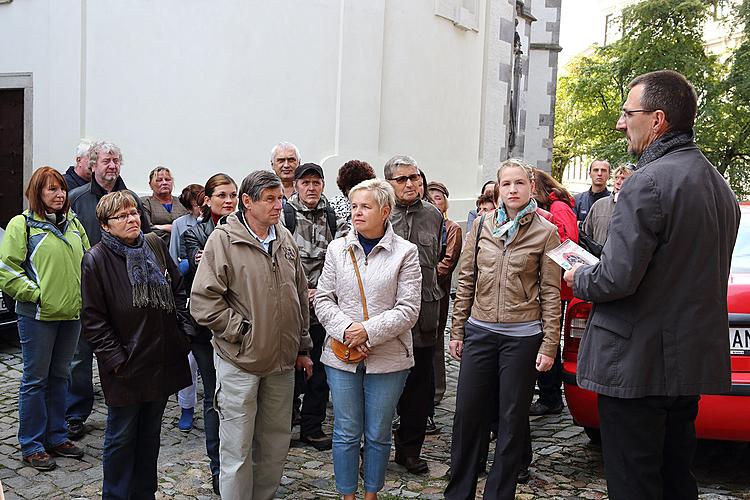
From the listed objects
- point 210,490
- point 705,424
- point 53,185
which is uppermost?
point 53,185

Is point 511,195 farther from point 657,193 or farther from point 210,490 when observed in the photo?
point 210,490

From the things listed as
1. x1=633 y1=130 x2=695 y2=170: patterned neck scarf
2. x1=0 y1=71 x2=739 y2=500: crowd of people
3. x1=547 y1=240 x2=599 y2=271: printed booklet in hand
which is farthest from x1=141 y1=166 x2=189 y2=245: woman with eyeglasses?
x1=633 y1=130 x2=695 y2=170: patterned neck scarf

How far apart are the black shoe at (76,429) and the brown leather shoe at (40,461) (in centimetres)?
59

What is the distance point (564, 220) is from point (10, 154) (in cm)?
916

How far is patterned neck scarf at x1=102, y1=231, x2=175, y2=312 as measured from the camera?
14.9 feet

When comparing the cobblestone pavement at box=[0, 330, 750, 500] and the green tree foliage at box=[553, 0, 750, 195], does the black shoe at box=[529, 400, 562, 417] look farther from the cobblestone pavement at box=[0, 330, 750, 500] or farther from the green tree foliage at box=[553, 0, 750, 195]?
the green tree foliage at box=[553, 0, 750, 195]

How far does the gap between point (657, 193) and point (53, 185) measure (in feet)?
13.0

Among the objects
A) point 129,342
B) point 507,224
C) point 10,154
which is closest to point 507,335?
point 507,224

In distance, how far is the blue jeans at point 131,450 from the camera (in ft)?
14.8

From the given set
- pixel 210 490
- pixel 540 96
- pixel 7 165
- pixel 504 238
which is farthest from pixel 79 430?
pixel 540 96

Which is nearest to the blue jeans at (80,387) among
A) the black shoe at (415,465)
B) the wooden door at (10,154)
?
the black shoe at (415,465)

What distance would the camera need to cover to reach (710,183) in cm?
349

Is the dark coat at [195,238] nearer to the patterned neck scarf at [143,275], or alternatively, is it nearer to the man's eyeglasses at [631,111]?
the patterned neck scarf at [143,275]

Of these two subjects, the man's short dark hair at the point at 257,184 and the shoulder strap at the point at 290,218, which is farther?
the shoulder strap at the point at 290,218
